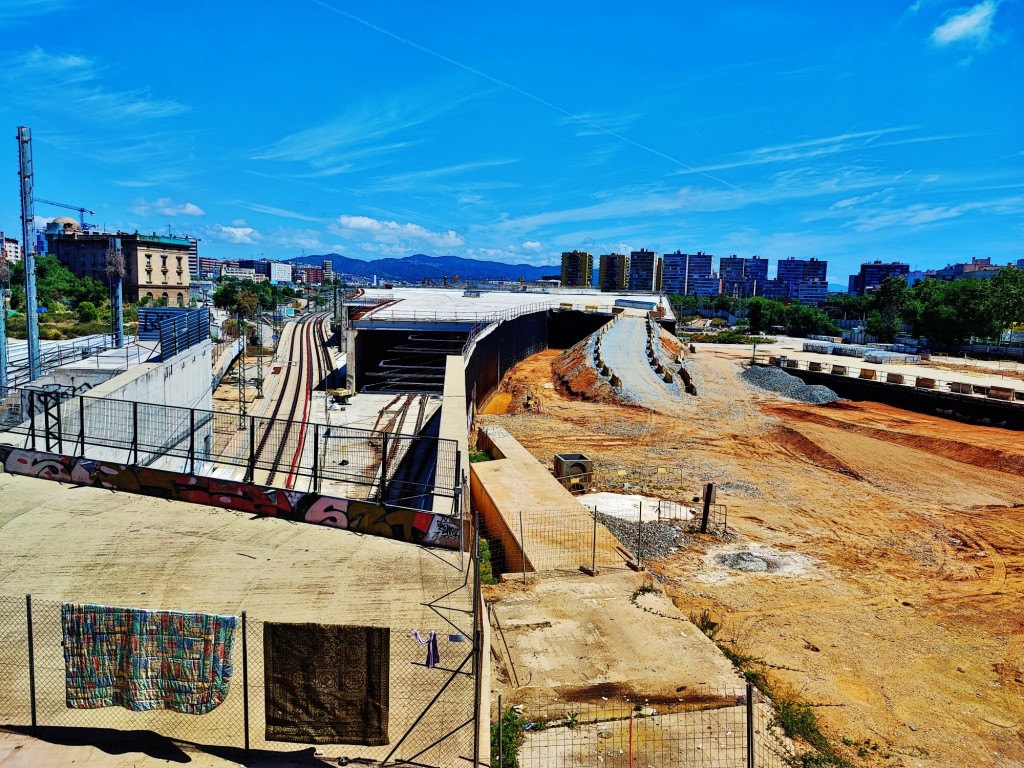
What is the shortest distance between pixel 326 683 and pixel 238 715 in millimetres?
1805

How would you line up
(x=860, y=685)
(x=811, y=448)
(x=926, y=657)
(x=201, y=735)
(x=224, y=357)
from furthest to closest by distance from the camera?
1. (x=224, y=357)
2. (x=811, y=448)
3. (x=926, y=657)
4. (x=860, y=685)
5. (x=201, y=735)

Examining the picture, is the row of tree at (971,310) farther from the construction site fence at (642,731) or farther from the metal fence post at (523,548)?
the construction site fence at (642,731)

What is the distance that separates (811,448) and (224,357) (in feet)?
144

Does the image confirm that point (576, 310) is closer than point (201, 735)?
No

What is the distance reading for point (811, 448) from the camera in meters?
34.9

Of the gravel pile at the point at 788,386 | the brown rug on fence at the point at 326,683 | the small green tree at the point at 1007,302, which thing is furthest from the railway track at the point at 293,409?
the small green tree at the point at 1007,302

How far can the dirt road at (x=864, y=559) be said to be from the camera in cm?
1193

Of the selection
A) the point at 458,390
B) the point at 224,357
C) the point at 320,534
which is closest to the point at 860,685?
the point at 320,534

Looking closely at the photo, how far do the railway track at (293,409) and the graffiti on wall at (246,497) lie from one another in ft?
3.37

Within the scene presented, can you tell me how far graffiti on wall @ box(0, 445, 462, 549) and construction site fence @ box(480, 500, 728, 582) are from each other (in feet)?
7.79

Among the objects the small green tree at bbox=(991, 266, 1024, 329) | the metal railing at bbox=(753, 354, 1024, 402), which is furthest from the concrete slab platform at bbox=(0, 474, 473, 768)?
the small green tree at bbox=(991, 266, 1024, 329)

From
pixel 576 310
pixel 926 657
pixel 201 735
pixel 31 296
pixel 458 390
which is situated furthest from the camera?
pixel 576 310

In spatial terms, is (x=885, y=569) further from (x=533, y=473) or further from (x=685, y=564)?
(x=533, y=473)

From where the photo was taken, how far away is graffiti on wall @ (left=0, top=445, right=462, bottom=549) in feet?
44.4
